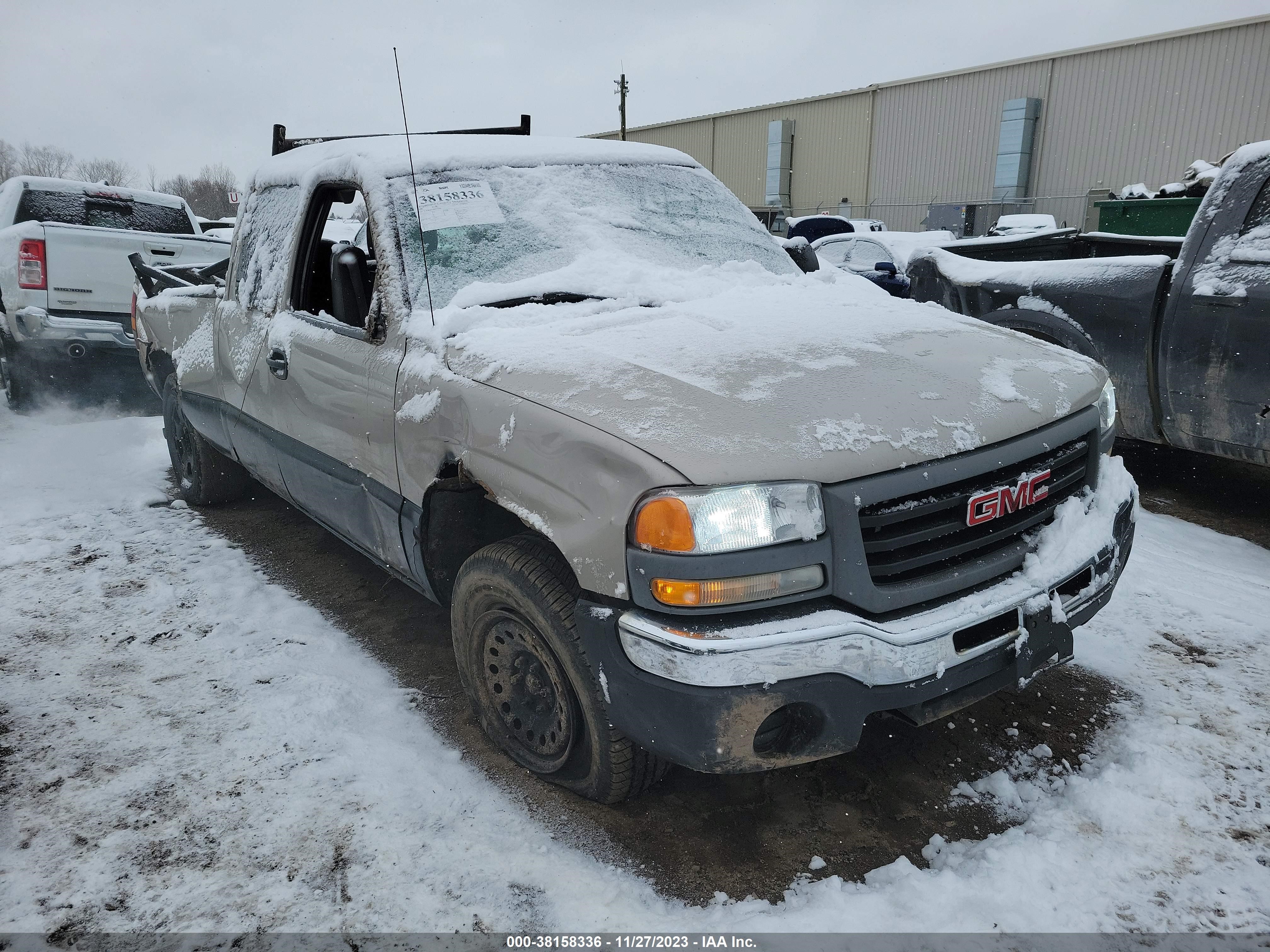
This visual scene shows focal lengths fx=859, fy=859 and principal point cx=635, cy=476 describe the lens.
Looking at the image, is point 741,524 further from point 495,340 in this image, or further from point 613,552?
point 495,340

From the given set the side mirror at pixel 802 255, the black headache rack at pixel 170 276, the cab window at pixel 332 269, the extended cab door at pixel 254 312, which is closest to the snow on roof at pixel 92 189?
the black headache rack at pixel 170 276

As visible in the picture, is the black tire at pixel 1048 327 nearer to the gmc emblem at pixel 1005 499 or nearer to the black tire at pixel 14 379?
the gmc emblem at pixel 1005 499

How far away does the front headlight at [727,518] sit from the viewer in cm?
192

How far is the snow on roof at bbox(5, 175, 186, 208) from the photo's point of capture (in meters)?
8.13

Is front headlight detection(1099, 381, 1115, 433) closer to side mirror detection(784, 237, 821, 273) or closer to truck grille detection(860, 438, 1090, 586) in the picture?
truck grille detection(860, 438, 1090, 586)

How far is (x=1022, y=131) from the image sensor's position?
24891mm

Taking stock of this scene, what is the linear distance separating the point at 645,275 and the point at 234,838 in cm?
217

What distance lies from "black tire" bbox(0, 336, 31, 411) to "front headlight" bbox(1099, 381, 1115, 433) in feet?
26.4

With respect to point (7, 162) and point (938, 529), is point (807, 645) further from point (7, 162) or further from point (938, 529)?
point (7, 162)

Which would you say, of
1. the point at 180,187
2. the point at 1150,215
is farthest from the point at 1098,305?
the point at 180,187

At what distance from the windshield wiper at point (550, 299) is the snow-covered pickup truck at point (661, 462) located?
0.01 m

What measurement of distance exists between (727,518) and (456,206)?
1.70 metres

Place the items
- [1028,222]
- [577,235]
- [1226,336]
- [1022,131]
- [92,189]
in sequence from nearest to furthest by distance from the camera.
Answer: [577,235] < [1226,336] < [92,189] < [1028,222] < [1022,131]

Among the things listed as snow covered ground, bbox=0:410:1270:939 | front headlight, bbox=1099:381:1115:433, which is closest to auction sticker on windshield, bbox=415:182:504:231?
snow covered ground, bbox=0:410:1270:939
